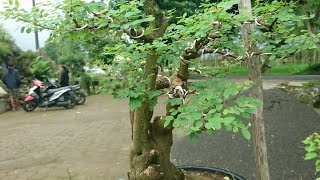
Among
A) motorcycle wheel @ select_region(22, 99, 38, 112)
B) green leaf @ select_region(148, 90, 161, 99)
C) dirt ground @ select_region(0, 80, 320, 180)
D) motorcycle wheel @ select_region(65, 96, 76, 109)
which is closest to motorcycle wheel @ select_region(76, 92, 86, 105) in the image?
motorcycle wheel @ select_region(65, 96, 76, 109)

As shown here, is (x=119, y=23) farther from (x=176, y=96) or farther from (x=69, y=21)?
(x=176, y=96)

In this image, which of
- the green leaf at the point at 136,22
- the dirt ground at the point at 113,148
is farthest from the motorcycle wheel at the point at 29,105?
the green leaf at the point at 136,22

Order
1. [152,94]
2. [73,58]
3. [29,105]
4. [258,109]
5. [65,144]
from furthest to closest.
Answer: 1. [73,58]
2. [29,105]
3. [65,144]
4. [258,109]
5. [152,94]

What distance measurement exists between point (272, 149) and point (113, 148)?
2.47 metres

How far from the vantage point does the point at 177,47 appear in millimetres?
2207

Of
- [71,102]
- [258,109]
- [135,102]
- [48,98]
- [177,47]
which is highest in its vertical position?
[177,47]

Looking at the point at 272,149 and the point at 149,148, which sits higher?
the point at 149,148

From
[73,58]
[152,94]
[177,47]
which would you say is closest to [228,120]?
[177,47]

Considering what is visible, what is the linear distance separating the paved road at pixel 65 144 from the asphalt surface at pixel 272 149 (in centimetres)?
101

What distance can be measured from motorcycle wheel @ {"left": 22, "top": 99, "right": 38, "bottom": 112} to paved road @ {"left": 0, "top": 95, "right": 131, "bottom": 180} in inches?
20.9

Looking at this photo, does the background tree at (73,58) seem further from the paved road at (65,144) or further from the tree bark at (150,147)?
the tree bark at (150,147)

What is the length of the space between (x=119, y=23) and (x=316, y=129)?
5018 mm

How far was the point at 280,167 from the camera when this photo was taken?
4.61 metres

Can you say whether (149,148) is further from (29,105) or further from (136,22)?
(29,105)
